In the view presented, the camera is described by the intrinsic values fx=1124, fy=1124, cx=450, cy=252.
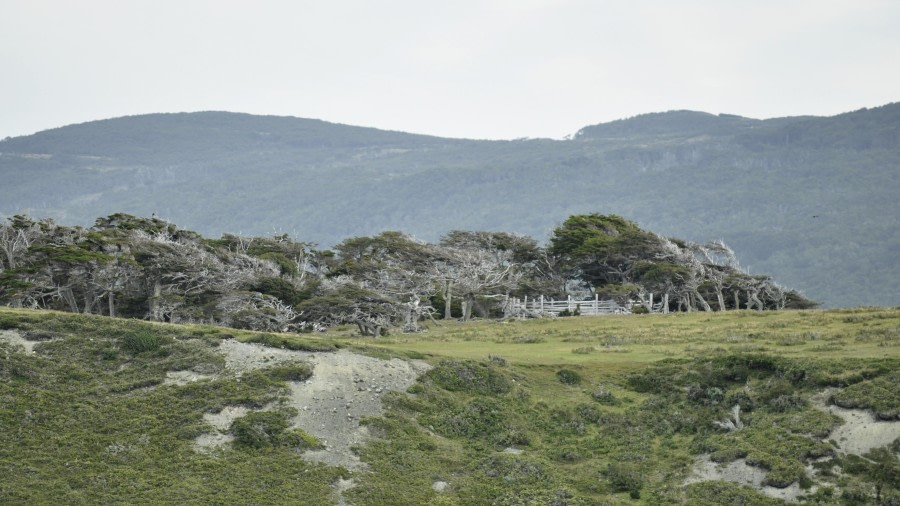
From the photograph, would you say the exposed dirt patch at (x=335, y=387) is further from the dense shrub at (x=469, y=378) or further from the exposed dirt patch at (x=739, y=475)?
the exposed dirt patch at (x=739, y=475)

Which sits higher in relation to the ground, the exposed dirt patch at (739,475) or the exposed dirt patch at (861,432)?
the exposed dirt patch at (861,432)

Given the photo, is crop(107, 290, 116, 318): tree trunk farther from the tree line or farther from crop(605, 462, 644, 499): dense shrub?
crop(605, 462, 644, 499): dense shrub

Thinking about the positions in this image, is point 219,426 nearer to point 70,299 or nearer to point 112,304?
point 112,304

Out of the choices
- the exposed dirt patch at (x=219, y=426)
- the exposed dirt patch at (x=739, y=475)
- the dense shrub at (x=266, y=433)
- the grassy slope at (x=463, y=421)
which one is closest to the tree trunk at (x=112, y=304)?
the grassy slope at (x=463, y=421)

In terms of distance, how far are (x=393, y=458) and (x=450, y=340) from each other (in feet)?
68.5

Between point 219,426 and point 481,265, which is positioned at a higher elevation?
point 481,265

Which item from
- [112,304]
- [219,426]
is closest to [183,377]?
[219,426]

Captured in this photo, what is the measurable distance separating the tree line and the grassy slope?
711 inches

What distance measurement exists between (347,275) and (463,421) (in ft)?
129

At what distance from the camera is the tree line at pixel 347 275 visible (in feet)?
210

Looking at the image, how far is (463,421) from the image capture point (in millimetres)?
41219

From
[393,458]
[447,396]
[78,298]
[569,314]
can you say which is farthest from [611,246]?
[393,458]

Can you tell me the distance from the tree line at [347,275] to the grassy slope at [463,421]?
18.1 metres

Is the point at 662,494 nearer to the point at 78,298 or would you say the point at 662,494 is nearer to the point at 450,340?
the point at 450,340
